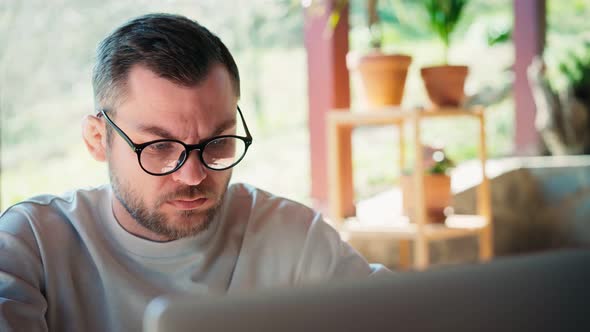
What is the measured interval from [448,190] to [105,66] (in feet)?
6.09

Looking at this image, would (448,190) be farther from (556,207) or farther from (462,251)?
(556,207)

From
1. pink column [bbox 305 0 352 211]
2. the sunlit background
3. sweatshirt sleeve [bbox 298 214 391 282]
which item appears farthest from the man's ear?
pink column [bbox 305 0 352 211]

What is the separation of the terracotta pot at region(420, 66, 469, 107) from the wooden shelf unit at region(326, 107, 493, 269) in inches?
2.3

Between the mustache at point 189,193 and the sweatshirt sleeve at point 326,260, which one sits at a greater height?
the mustache at point 189,193

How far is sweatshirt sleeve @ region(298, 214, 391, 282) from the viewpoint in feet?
→ 4.22

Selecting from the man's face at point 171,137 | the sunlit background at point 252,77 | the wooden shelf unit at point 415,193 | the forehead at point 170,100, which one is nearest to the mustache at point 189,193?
the man's face at point 171,137

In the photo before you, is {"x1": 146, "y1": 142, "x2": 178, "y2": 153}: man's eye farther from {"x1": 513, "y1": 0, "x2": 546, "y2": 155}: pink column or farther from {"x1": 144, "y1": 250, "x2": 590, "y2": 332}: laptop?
{"x1": 513, "y1": 0, "x2": 546, "y2": 155}: pink column

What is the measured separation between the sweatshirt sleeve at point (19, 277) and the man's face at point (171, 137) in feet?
0.56

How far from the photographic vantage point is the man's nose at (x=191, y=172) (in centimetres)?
118

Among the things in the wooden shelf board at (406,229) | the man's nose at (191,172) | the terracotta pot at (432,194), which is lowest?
the wooden shelf board at (406,229)

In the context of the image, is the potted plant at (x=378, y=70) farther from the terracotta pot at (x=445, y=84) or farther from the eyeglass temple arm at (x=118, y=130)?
the eyeglass temple arm at (x=118, y=130)

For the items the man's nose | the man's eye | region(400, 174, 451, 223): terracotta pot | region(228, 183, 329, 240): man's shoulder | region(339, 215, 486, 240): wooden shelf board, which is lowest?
region(339, 215, 486, 240): wooden shelf board

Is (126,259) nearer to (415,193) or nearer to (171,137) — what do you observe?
(171,137)

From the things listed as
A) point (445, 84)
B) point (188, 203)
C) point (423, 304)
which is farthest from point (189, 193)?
point (445, 84)
